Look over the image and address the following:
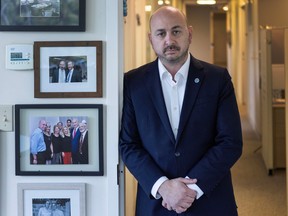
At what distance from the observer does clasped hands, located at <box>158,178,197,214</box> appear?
173 centimetres

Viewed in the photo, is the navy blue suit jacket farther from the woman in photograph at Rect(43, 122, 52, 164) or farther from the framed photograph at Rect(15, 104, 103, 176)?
the woman in photograph at Rect(43, 122, 52, 164)

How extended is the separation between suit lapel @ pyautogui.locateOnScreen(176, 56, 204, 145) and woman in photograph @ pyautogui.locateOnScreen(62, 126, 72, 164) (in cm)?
46

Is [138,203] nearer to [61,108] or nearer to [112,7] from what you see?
[61,108]

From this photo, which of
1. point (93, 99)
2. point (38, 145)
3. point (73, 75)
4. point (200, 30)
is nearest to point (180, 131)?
point (93, 99)

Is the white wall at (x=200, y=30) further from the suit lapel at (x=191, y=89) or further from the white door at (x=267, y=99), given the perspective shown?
the suit lapel at (x=191, y=89)

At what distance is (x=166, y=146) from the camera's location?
5.98 feet

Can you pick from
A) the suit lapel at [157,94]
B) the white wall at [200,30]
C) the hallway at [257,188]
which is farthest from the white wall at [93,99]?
the white wall at [200,30]

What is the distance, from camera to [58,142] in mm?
1958

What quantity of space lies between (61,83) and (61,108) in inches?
4.0

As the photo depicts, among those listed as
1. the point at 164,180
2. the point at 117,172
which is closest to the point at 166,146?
the point at 164,180

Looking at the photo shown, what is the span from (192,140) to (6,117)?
0.77 m

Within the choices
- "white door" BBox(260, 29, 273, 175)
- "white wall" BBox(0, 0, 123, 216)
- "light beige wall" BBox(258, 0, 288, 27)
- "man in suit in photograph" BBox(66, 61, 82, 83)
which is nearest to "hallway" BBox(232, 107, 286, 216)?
"white door" BBox(260, 29, 273, 175)

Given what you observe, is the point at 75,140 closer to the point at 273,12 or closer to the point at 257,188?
the point at 257,188

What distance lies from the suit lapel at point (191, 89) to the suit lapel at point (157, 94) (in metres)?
0.05
